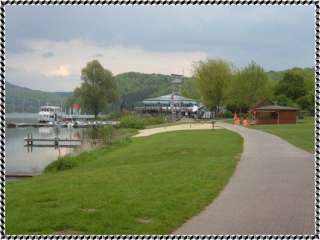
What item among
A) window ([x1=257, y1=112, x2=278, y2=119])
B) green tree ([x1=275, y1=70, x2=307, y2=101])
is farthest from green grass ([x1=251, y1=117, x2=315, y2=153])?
green tree ([x1=275, y1=70, x2=307, y2=101])

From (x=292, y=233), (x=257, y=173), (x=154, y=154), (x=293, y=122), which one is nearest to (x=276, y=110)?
(x=293, y=122)

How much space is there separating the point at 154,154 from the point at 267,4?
1804 centimetres

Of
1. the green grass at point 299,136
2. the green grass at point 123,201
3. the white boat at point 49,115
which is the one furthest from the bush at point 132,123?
the green grass at point 123,201

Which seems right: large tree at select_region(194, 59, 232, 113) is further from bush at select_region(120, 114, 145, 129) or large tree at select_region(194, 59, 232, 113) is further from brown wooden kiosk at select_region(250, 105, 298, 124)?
brown wooden kiosk at select_region(250, 105, 298, 124)

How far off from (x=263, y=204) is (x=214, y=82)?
8287cm

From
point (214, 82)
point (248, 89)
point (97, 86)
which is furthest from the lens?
point (97, 86)

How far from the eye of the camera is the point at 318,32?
7.05 meters

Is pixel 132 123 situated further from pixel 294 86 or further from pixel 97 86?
pixel 97 86

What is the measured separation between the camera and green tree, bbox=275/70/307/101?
7925cm

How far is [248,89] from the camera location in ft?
273

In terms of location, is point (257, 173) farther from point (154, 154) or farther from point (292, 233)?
point (154, 154)

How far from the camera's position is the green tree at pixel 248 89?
271ft

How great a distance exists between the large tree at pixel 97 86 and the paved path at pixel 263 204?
8496cm

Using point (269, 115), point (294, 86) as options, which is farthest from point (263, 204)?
point (294, 86)
